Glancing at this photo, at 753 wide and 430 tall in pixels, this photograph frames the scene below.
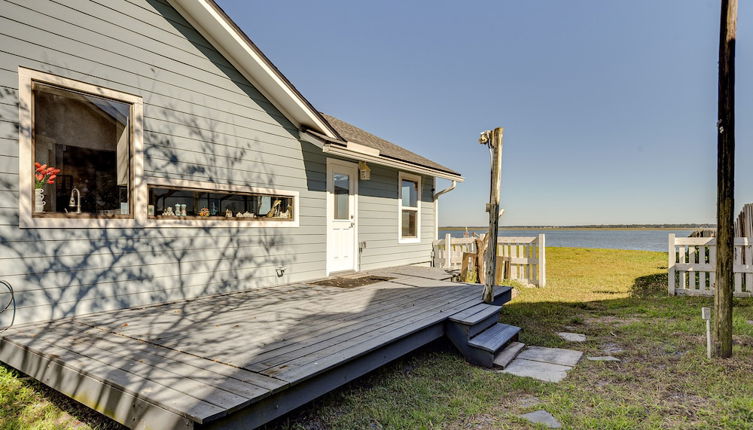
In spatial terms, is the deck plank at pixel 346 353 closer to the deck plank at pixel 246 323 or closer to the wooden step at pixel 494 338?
the wooden step at pixel 494 338

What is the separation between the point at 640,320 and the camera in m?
5.45

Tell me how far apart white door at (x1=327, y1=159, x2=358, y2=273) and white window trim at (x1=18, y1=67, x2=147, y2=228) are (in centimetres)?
324

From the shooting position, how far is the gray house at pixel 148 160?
11.7 ft

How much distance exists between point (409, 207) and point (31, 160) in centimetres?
720

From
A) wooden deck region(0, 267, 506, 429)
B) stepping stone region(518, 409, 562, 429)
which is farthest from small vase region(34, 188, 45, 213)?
stepping stone region(518, 409, 562, 429)

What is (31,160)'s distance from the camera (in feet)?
11.8

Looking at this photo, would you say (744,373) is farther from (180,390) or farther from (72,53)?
(72,53)

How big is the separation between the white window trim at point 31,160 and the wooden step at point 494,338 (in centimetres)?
404

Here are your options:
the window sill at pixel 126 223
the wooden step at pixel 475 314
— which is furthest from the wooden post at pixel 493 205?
the window sill at pixel 126 223

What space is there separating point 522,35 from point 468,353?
13.3 meters

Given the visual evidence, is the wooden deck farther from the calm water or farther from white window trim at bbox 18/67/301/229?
the calm water

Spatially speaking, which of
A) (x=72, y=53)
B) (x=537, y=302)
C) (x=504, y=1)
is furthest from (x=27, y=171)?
(x=504, y=1)

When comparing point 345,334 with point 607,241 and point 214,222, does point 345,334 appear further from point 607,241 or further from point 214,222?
point 607,241

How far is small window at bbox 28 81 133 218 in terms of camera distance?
3693mm
